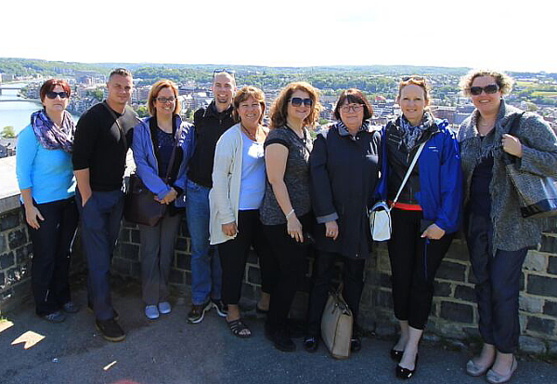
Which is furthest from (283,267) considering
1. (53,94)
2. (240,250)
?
(53,94)

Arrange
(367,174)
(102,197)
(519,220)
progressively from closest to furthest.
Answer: (519,220) → (367,174) → (102,197)

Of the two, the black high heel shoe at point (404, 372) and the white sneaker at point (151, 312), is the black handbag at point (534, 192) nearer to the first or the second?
the black high heel shoe at point (404, 372)

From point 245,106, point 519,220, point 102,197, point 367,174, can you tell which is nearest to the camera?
point 519,220

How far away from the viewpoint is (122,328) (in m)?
3.70

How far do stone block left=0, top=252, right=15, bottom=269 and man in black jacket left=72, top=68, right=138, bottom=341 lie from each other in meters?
0.75

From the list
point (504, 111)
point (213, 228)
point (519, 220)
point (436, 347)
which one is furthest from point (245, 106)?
point (436, 347)

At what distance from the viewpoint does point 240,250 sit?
11.1 feet

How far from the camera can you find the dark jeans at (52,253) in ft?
11.9

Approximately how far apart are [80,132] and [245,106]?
1.15m

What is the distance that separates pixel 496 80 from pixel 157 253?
9.04 feet

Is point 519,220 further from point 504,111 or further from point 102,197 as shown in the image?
point 102,197

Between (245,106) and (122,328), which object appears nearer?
(245,106)

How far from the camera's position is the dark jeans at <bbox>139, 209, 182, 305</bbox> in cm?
381

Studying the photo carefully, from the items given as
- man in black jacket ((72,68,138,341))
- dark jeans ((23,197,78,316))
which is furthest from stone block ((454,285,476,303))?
dark jeans ((23,197,78,316))
